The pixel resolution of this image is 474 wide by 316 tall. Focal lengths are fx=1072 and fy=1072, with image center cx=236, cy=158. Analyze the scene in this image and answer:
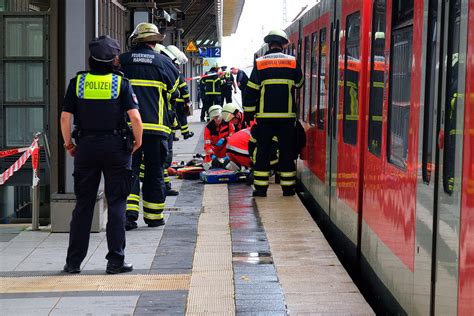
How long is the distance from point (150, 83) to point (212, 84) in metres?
21.7

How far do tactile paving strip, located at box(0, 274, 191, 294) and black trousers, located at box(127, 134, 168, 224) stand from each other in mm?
2283

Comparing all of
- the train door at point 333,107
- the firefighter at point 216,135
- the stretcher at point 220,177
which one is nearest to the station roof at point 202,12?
the firefighter at point 216,135

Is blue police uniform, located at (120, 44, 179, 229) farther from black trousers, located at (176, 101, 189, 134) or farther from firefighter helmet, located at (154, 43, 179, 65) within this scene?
firefighter helmet, located at (154, 43, 179, 65)

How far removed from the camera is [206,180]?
14.6m

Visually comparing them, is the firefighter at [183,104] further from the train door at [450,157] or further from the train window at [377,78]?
the train door at [450,157]

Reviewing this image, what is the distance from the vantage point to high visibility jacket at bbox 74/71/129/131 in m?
7.83

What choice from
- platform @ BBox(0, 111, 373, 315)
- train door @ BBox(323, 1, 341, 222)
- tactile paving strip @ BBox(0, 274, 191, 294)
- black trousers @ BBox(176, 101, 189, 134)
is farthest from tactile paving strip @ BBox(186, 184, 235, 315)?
train door @ BBox(323, 1, 341, 222)

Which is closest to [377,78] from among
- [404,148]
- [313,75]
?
[404,148]

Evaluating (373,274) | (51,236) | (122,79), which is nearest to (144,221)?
(51,236)

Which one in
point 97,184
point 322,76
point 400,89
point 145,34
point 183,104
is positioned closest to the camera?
point 400,89

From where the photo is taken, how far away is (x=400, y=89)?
599cm

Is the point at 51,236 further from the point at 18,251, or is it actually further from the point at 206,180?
the point at 206,180

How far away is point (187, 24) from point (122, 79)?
39399 millimetres

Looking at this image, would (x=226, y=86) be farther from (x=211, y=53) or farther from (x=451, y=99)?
(x=451, y=99)
